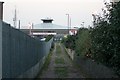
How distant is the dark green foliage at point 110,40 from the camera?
1510cm

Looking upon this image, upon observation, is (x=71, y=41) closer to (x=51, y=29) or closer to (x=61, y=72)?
(x=61, y=72)

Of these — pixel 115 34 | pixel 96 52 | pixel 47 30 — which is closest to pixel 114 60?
pixel 115 34

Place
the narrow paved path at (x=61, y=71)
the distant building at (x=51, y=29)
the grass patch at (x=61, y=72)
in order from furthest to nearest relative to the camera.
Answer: the distant building at (x=51, y=29) → the grass patch at (x=61, y=72) → the narrow paved path at (x=61, y=71)

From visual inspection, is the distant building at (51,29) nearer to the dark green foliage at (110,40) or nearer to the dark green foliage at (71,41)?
the dark green foliage at (71,41)

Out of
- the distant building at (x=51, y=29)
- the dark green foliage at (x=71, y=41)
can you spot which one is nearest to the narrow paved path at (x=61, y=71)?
the dark green foliage at (x=71, y=41)

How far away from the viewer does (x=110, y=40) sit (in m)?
15.6

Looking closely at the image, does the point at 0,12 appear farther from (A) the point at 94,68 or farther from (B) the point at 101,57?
(A) the point at 94,68

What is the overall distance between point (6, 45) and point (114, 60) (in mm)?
4230

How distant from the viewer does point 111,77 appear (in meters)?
19.9

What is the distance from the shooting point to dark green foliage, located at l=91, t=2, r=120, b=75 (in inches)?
→ 595

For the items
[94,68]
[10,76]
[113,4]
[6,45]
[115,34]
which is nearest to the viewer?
[6,45]

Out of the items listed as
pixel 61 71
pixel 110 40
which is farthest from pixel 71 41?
pixel 110 40

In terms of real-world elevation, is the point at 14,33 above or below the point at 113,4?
below

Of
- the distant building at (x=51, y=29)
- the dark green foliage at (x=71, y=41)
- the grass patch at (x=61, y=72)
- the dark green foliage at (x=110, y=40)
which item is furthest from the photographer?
the distant building at (x=51, y=29)
